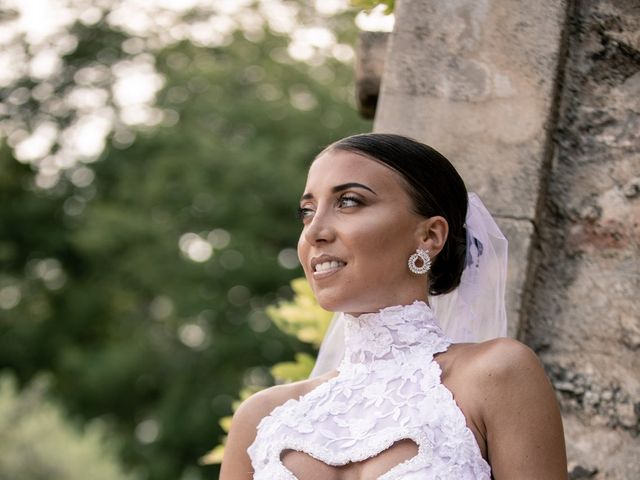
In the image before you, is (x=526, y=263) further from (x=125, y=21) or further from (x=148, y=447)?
(x=125, y=21)

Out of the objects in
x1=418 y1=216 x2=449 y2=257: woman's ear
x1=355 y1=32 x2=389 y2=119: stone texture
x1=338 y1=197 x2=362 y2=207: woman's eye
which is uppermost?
x1=338 y1=197 x2=362 y2=207: woman's eye

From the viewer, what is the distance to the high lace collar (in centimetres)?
258

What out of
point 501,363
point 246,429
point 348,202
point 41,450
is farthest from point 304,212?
point 41,450

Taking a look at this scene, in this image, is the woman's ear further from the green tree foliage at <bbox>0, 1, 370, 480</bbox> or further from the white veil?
the green tree foliage at <bbox>0, 1, 370, 480</bbox>

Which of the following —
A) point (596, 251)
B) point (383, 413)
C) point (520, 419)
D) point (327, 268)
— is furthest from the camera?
point (596, 251)

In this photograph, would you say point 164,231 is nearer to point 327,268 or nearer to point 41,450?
point 41,450

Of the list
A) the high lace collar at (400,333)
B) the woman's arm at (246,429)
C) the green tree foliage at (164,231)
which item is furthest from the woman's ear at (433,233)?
the green tree foliage at (164,231)

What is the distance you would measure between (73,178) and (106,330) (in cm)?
301

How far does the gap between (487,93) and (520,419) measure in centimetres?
119

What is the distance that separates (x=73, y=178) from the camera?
21344 mm

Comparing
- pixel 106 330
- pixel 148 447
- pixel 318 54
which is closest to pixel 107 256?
pixel 106 330

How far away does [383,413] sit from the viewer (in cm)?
245

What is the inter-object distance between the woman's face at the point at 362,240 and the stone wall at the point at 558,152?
0.60m

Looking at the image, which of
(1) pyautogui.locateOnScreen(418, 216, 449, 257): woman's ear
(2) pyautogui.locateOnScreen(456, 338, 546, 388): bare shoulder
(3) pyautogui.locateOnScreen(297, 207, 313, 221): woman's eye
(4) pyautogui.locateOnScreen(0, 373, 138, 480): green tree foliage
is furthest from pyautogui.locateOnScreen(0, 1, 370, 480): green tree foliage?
(2) pyautogui.locateOnScreen(456, 338, 546, 388): bare shoulder
